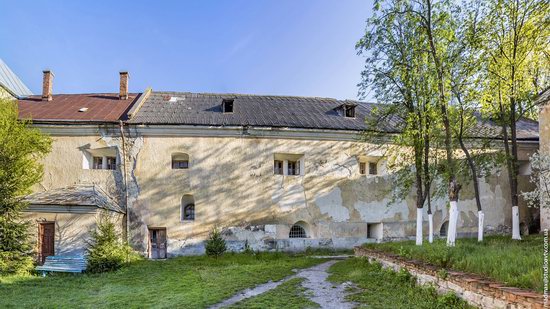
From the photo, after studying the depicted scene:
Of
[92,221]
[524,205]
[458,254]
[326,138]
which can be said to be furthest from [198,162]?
[524,205]

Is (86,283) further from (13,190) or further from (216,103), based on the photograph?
(216,103)

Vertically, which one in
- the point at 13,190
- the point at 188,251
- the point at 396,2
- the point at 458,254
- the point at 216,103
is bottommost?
the point at 188,251

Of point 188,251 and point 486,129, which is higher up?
point 486,129

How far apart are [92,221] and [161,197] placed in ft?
9.96

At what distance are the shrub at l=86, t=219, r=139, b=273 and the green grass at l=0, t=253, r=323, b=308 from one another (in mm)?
409

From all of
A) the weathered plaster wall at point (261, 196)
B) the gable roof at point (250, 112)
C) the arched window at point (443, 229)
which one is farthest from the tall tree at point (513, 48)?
the weathered plaster wall at point (261, 196)

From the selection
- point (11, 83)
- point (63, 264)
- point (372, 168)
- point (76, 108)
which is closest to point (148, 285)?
point (63, 264)

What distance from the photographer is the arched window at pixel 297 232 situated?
54.6 feet

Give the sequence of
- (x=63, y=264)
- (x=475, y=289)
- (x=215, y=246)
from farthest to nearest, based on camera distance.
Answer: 1. (x=215, y=246)
2. (x=63, y=264)
3. (x=475, y=289)

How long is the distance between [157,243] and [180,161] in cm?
392

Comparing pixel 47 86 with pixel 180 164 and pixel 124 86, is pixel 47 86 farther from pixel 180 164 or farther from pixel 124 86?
pixel 180 164

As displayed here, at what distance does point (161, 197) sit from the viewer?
1549 centimetres

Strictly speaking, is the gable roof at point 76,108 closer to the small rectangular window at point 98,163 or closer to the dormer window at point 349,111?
the small rectangular window at point 98,163

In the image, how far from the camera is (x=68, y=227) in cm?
1315
